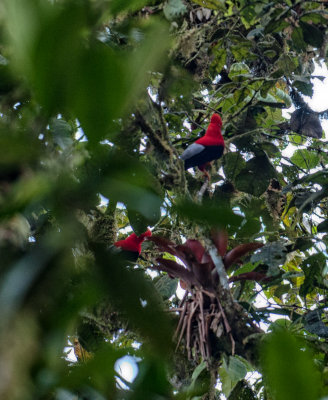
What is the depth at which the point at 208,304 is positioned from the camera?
1920 millimetres

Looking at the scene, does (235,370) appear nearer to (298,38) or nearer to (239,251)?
(239,251)

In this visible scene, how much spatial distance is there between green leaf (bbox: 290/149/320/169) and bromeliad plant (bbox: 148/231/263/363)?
844mm

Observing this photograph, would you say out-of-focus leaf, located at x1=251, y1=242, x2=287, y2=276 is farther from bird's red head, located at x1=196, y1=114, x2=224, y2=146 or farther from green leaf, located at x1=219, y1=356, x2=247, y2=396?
bird's red head, located at x1=196, y1=114, x2=224, y2=146

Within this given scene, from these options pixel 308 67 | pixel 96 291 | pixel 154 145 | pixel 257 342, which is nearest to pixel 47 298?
pixel 96 291

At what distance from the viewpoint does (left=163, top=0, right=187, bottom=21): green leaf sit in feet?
5.86

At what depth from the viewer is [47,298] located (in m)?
0.24

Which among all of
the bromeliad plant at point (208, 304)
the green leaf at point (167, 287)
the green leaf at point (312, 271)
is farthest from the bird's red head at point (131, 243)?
the green leaf at point (312, 271)

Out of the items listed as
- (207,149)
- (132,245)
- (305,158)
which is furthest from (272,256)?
(305,158)

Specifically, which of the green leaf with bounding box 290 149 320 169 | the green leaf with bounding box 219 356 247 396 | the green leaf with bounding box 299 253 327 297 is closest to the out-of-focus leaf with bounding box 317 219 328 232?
the green leaf with bounding box 299 253 327 297

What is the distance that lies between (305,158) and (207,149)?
0.59m

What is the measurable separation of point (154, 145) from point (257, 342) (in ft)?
2.69

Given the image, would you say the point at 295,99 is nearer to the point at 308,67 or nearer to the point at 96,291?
the point at 308,67

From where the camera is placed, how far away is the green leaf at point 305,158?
2.65 meters

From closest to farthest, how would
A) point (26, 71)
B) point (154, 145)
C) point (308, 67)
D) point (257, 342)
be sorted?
1. point (26, 71)
2. point (257, 342)
3. point (154, 145)
4. point (308, 67)
